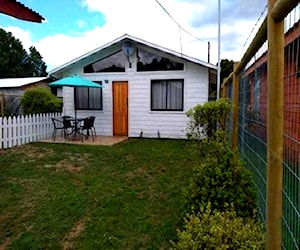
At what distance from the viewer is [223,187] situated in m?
3.04

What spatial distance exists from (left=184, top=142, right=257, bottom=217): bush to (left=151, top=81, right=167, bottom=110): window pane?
8.41 meters

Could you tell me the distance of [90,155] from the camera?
8.41m

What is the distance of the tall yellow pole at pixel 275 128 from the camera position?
4.91 ft

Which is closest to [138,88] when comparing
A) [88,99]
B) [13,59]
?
[88,99]

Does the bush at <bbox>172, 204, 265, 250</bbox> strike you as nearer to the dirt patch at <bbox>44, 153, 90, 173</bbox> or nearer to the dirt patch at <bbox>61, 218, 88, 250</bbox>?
the dirt patch at <bbox>61, 218, 88, 250</bbox>

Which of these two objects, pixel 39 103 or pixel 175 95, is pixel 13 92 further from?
pixel 175 95

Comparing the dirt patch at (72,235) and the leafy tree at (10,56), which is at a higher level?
the leafy tree at (10,56)

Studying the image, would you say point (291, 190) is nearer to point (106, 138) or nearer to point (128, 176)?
point (128, 176)

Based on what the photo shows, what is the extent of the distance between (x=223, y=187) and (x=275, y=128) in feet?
5.36

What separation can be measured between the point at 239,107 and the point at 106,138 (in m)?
7.71

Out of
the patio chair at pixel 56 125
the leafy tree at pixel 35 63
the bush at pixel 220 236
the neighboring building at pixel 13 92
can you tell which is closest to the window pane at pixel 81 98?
the patio chair at pixel 56 125

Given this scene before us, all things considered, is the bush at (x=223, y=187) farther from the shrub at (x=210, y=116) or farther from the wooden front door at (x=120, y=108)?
the wooden front door at (x=120, y=108)

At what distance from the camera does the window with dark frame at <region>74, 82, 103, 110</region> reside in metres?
12.4

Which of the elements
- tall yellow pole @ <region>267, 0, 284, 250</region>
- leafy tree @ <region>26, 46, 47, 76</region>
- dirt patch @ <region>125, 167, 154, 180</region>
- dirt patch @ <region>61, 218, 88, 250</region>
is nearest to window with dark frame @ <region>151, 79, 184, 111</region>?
dirt patch @ <region>125, 167, 154, 180</region>
